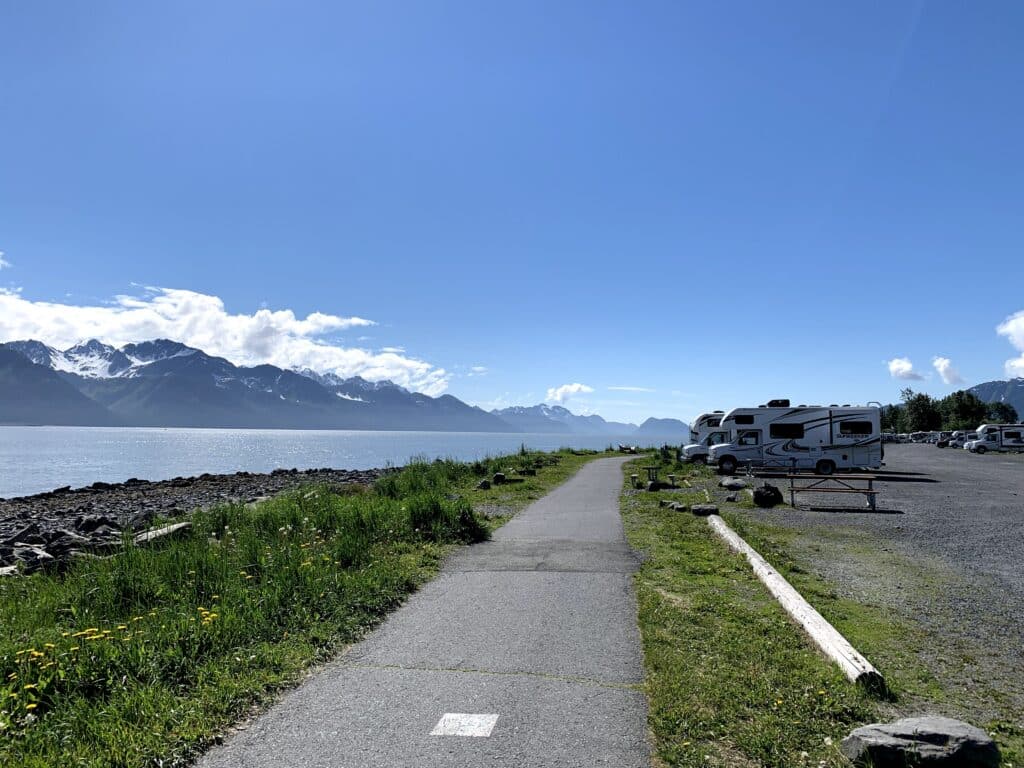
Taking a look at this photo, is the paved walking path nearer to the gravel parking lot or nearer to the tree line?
the gravel parking lot

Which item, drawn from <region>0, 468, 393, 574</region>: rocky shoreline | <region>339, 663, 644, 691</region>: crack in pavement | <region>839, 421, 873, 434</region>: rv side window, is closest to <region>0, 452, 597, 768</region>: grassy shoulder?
<region>339, 663, 644, 691</region>: crack in pavement

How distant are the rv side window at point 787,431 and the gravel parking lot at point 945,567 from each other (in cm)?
893

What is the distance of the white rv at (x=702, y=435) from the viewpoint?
3566 centimetres

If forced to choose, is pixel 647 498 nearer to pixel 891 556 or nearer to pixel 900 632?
pixel 891 556

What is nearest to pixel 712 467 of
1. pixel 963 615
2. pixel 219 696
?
pixel 963 615

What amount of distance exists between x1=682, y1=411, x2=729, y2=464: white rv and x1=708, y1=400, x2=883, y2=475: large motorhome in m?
2.28

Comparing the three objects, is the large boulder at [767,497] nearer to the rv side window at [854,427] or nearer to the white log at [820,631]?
the white log at [820,631]

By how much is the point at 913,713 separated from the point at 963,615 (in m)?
3.76

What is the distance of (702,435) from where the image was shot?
123 ft

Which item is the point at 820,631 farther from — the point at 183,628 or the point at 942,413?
the point at 942,413

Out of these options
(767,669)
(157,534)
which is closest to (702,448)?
(157,534)

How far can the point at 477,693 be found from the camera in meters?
5.01

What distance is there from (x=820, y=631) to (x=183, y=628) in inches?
248

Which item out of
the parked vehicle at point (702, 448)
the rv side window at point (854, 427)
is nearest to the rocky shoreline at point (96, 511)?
the parked vehicle at point (702, 448)
